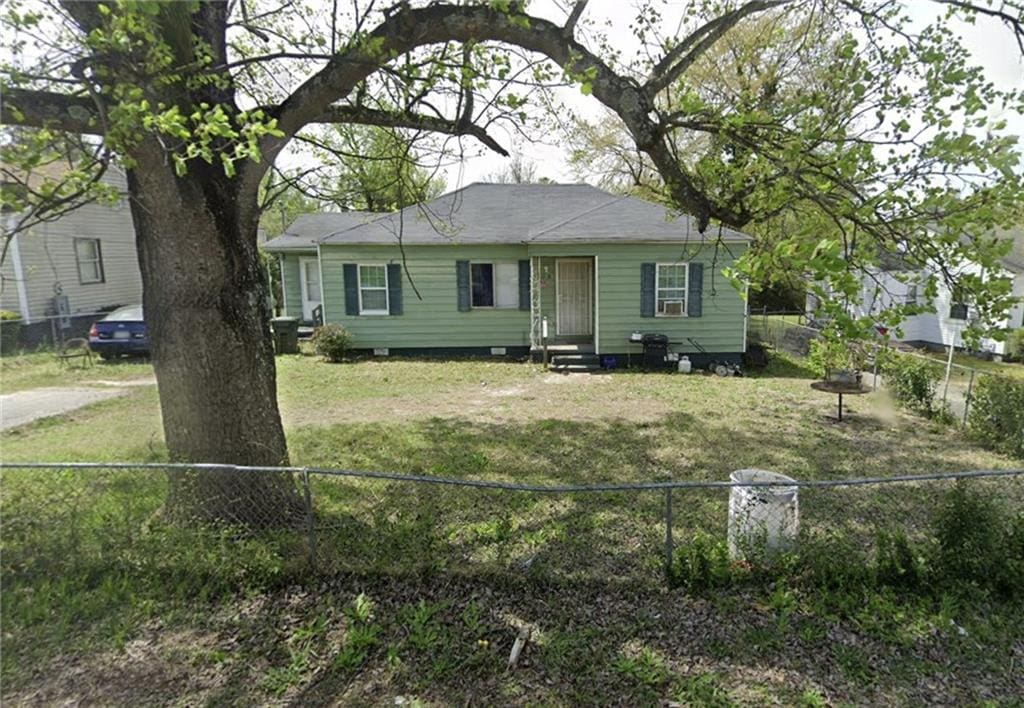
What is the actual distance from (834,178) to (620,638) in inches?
133

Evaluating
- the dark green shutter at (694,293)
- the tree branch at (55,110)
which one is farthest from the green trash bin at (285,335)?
the tree branch at (55,110)

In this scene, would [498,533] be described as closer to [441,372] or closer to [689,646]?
[689,646]

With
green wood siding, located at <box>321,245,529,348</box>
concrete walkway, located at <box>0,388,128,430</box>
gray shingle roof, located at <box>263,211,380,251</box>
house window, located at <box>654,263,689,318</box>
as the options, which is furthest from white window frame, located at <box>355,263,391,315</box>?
house window, located at <box>654,263,689,318</box>

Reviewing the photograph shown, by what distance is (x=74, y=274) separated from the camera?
1519 cm

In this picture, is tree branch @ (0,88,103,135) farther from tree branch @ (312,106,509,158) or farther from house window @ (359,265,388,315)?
house window @ (359,265,388,315)

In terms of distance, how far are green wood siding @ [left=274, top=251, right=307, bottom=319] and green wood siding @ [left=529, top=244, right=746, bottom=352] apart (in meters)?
8.78

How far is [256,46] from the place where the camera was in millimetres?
5277

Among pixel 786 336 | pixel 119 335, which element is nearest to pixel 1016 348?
pixel 786 336

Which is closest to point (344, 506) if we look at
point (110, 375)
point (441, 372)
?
point (441, 372)

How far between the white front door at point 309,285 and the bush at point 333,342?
14.9ft

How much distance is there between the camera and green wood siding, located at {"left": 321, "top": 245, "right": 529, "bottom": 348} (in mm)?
13047

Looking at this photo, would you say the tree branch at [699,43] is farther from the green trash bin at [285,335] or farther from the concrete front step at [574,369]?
→ the green trash bin at [285,335]

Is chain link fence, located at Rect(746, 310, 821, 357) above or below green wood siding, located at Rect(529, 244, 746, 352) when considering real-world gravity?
below

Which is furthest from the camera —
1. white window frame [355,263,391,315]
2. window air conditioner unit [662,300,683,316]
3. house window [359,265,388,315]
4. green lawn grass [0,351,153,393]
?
house window [359,265,388,315]
